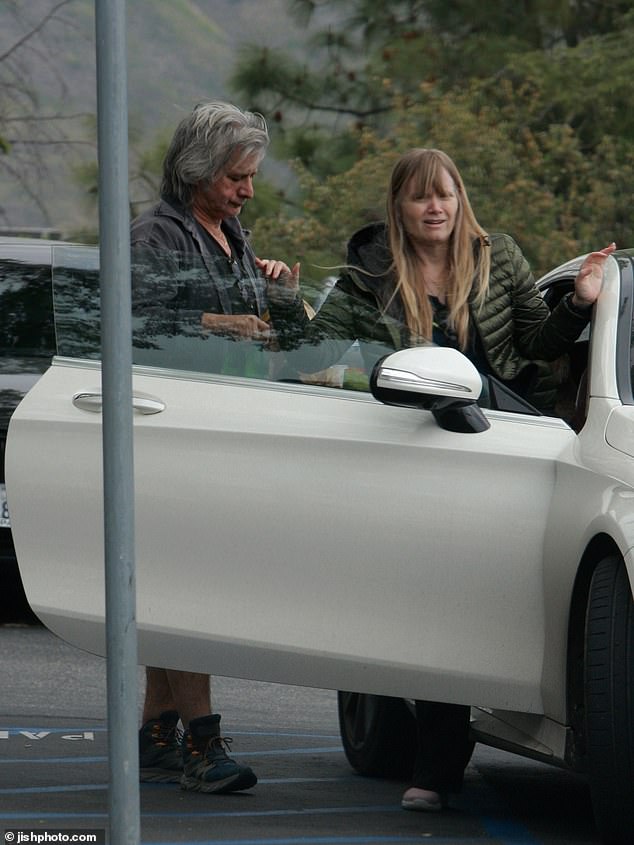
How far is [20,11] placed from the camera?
67.2ft

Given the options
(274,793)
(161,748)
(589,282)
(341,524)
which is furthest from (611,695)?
(161,748)

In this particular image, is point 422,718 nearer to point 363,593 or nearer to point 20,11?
point 363,593

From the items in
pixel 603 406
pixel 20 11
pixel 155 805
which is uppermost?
pixel 20 11

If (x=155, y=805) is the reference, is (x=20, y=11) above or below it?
above

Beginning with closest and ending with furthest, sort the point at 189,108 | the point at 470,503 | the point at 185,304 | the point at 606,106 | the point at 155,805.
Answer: the point at 470,503 → the point at 185,304 → the point at 155,805 → the point at 189,108 → the point at 606,106

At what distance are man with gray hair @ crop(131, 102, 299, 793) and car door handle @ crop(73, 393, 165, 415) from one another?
1.18 ft

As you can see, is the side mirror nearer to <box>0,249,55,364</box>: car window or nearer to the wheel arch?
the wheel arch

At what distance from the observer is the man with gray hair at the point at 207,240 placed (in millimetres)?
4871

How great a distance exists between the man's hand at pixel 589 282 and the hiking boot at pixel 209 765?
157 cm

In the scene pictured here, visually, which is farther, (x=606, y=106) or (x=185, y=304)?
(x=606, y=106)

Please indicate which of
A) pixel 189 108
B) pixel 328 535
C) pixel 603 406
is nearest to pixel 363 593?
pixel 328 535

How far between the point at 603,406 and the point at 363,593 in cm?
77

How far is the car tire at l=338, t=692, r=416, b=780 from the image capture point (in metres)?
5.76

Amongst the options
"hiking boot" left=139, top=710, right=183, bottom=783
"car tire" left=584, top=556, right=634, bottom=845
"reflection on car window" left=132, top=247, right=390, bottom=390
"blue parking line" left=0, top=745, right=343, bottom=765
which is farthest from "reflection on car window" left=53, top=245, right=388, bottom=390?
"blue parking line" left=0, top=745, right=343, bottom=765
